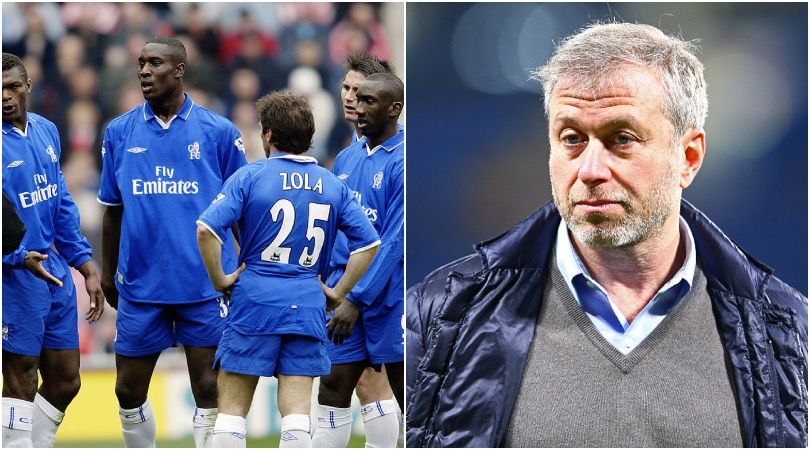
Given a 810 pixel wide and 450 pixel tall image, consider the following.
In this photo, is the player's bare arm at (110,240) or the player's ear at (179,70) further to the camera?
the player's bare arm at (110,240)

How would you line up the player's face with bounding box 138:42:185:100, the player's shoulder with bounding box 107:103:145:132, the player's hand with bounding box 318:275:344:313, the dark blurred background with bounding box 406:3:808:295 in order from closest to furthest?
the dark blurred background with bounding box 406:3:808:295, the player's hand with bounding box 318:275:344:313, the player's face with bounding box 138:42:185:100, the player's shoulder with bounding box 107:103:145:132

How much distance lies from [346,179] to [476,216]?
3.23 ft

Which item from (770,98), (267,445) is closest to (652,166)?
(770,98)

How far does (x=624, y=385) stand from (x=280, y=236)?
1582 millimetres

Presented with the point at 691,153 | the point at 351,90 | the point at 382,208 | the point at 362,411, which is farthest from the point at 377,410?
the point at 691,153

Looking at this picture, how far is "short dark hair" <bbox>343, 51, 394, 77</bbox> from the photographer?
20.0 feet

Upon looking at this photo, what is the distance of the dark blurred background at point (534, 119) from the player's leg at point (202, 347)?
3.60 feet

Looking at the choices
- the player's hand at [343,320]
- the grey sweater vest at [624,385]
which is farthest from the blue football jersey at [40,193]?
→ the grey sweater vest at [624,385]

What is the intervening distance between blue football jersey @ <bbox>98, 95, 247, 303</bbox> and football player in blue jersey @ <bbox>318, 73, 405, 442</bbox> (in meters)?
0.57

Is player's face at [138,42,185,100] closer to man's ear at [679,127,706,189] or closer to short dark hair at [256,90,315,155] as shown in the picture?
short dark hair at [256,90,315,155]

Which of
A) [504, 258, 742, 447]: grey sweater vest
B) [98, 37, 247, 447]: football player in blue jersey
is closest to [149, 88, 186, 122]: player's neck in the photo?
[98, 37, 247, 447]: football player in blue jersey

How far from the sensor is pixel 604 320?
4.75 meters

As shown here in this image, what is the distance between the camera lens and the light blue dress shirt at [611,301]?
15.5 ft

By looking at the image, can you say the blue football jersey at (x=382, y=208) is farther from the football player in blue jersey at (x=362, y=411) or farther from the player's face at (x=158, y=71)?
the player's face at (x=158, y=71)
